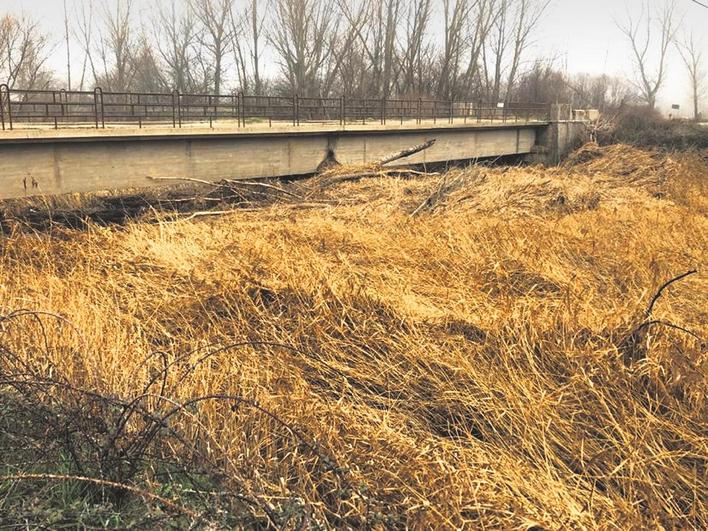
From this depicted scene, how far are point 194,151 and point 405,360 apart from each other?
37.8 feet

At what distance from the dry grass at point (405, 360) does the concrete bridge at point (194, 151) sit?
354 cm

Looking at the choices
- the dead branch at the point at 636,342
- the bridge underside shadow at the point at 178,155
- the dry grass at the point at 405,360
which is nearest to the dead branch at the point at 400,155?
the bridge underside shadow at the point at 178,155

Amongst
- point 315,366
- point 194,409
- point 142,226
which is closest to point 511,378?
point 315,366

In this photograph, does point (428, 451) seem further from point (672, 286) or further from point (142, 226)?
point (142, 226)

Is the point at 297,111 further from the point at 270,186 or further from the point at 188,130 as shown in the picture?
the point at 188,130

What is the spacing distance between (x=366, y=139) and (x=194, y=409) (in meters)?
17.0

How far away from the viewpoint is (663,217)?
12305 millimetres

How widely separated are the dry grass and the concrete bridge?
11.6 feet

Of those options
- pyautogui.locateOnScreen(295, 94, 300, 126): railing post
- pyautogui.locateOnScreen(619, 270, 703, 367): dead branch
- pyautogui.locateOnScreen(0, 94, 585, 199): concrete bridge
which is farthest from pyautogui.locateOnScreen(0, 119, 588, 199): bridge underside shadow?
pyautogui.locateOnScreen(619, 270, 703, 367): dead branch

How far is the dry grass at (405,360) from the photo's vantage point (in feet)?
10.9

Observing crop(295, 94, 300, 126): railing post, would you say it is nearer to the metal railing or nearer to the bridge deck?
the metal railing

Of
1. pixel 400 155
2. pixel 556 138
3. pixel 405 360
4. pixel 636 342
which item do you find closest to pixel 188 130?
pixel 400 155

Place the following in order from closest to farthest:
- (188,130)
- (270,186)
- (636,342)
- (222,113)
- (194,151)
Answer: (636,342) → (188,130) → (270,186) → (194,151) → (222,113)

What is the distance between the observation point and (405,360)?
5039 mm
